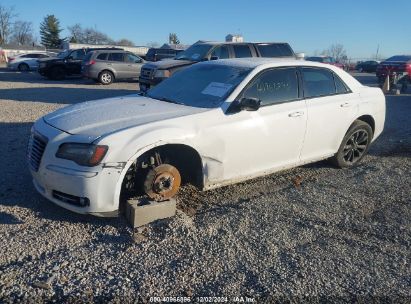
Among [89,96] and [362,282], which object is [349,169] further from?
[89,96]

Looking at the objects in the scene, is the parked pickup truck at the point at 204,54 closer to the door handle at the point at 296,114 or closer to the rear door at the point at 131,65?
the rear door at the point at 131,65

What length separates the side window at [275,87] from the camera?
439cm

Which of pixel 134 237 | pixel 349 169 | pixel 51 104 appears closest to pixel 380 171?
pixel 349 169

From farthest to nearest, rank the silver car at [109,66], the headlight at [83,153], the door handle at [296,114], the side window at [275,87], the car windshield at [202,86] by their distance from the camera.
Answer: the silver car at [109,66] → the door handle at [296,114] → the side window at [275,87] → the car windshield at [202,86] → the headlight at [83,153]

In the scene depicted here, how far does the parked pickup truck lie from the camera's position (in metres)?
11.1

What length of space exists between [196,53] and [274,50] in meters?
2.61

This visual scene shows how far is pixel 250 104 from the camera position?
4035mm

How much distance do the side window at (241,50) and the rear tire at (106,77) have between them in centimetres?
794

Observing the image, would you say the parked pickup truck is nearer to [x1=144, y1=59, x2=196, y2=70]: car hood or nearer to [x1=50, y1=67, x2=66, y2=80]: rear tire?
[x1=144, y1=59, x2=196, y2=70]: car hood

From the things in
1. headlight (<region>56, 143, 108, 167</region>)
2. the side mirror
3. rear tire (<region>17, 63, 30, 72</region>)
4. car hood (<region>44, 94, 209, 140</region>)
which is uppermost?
rear tire (<region>17, 63, 30, 72</region>)

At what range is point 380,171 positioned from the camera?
5531mm

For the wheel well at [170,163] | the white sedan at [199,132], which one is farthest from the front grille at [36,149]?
the wheel well at [170,163]

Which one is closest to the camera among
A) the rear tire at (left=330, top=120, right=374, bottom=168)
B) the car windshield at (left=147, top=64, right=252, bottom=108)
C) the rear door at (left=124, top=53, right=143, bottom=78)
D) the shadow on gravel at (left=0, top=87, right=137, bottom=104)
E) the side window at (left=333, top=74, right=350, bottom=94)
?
the car windshield at (left=147, top=64, right=252, bottom=108)

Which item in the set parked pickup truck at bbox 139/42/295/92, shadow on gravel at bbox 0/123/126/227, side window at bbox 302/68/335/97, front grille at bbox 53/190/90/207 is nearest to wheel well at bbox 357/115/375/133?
side window at bbox 302/68/335/97
